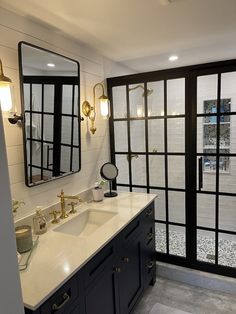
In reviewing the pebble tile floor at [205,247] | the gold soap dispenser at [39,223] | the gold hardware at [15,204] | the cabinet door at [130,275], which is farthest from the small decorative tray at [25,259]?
the pebble tile floor at [205,247]

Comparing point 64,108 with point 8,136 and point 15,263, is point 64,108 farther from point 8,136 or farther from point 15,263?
point 15,263

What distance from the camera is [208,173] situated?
229 cm

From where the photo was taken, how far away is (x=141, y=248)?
2.06m

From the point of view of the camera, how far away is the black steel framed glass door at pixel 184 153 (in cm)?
219

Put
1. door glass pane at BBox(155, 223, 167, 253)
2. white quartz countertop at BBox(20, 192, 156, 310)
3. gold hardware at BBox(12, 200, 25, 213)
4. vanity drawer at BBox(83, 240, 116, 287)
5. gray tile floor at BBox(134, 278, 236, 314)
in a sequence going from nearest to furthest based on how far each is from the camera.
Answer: white quartz countertop at BBox(20, 192, 156, 310) < vanity drawer at BBox(83, 240, 116, 287) < gold hardware at BBox(12, 200, 25, 213) < gray tile floor at BBox(134, 278, 236, 314) < door glass pane at BBox(155, 223, 167, 253)

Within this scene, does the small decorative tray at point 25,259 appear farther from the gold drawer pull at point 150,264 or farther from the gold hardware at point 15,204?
the gold drawer pull at point 150,264

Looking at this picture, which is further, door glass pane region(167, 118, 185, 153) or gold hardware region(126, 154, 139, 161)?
gold hardware region(126, 154, 139, 161)

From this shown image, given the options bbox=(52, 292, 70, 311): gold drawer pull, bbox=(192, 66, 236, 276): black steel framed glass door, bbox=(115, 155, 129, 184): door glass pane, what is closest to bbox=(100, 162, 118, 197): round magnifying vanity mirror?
bbox=(115, 155, 129, 184): door glass pane

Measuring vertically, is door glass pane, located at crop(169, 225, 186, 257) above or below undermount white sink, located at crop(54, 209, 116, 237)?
below

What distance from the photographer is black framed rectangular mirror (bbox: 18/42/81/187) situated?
5.33 feet

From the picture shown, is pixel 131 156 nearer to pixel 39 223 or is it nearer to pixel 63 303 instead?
pixel 39 223

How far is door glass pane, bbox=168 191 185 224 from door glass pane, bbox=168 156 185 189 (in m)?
0.10

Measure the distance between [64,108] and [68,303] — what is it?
1.38 meters

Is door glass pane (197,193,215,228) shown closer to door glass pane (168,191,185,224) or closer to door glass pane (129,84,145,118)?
door glass pane (168,191,185,224)
